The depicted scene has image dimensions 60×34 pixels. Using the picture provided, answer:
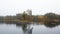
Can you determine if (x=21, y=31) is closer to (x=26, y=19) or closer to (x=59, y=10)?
(x=26, y=19)

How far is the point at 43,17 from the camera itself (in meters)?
2.72

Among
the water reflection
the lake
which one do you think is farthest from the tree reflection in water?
the water reflection

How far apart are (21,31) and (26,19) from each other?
0.26 metres

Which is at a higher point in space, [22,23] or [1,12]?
[1,12]

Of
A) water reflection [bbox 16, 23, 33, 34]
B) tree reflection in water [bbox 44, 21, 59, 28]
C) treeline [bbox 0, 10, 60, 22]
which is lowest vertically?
water reflection [bbox 16, 23, 33, 34]

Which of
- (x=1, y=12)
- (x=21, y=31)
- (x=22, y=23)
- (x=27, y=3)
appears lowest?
(x=21, y=31)

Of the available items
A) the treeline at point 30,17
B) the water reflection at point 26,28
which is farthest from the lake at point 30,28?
the treeline at point 30,17

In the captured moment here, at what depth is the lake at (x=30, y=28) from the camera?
265cm

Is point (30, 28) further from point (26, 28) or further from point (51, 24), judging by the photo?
point (51, 24)

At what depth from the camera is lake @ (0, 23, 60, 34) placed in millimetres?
2648

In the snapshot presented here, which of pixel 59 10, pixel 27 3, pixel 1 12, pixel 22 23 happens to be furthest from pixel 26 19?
pixel 59 10

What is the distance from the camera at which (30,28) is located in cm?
268

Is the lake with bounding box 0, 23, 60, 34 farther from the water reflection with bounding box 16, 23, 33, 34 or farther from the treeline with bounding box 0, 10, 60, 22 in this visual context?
the treeline with bounding box 0, 10, 60, 22

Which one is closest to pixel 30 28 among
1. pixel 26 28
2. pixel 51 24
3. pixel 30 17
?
pixel 26 28
